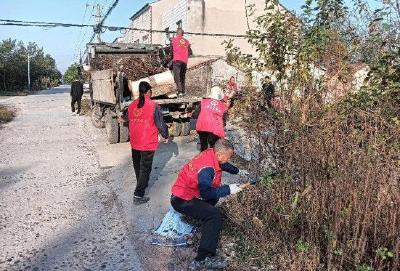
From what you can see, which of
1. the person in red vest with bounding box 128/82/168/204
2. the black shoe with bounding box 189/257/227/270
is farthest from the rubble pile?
the black shoe with bounding box 189/257/227/270

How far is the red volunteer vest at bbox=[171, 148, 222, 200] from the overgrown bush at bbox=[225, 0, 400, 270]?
56 centimetres

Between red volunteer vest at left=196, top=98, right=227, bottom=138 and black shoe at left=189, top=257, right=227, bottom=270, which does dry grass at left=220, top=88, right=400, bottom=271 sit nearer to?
black shoe at left=189, top=257, right=227, bottom=270

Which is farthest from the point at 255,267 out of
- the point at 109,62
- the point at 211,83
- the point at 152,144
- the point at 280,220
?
the point at 109,62

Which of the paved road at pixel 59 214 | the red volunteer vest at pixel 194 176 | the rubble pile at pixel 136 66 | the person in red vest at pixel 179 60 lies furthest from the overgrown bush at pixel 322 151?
the person in red vest at pixel 179 60

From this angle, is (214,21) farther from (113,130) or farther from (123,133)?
(113,130)

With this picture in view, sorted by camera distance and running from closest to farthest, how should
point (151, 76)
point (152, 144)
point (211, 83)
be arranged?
point (152, 144), point (151, 76), point (211, 83)


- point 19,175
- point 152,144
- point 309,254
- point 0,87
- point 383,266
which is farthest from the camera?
point 0,87

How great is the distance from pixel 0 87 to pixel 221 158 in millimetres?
49149

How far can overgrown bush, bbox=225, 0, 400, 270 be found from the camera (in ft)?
11.0

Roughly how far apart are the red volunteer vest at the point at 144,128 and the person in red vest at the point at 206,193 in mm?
1761

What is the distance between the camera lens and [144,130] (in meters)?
6.08

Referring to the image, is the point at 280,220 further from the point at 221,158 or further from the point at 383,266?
the point at 383,266

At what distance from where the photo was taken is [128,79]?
34.2 ft

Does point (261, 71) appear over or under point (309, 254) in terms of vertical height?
over
